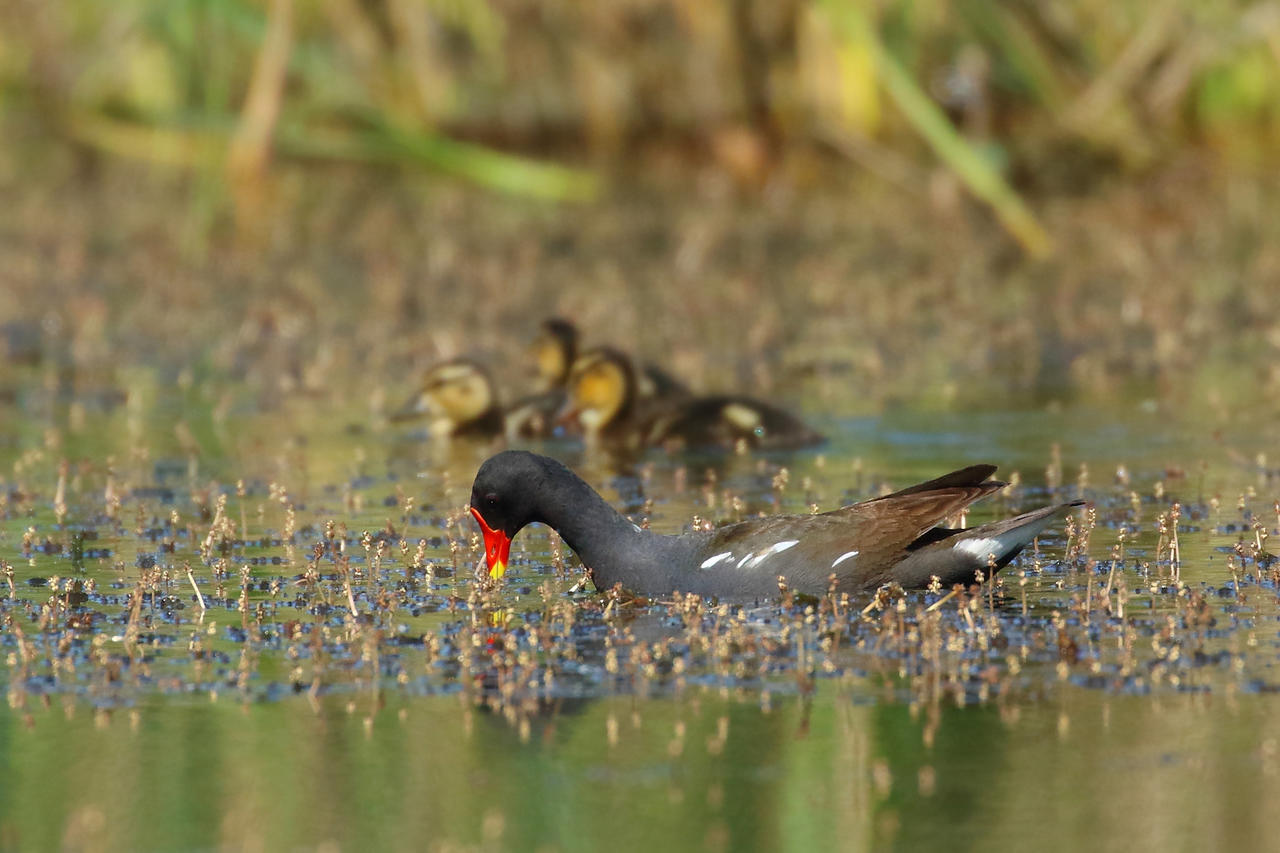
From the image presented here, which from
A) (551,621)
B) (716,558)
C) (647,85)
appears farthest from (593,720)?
(647,85)

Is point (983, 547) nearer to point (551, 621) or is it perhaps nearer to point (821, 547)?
point (821, 547)

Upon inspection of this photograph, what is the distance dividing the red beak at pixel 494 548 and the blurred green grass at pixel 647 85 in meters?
9.46

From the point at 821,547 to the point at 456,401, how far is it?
5.36 m

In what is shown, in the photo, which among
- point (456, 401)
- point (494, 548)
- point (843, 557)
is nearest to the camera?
point (843, 557)

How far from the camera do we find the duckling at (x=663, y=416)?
11539 millimetres

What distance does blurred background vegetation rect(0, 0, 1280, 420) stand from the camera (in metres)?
15.2

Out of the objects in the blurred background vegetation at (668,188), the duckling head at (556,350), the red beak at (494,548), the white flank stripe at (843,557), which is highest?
the blurred background vegetation at (668,188)

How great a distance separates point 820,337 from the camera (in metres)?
15.2

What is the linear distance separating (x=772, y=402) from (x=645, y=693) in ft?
22.3

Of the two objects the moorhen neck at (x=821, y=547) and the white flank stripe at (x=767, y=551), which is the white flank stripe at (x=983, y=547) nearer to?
the moorhen neck at (x=821, y=547)

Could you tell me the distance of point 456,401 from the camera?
41.5ft

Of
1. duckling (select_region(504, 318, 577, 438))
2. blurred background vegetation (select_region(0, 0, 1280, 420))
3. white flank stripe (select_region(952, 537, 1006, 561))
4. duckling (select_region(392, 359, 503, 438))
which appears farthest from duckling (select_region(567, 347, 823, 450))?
white flank stripe (select_region(952, 537, 1006, 561))

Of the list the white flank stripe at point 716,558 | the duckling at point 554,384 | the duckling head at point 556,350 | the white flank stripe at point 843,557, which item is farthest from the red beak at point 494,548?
the duckling head at point 556,350

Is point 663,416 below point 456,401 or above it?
below
